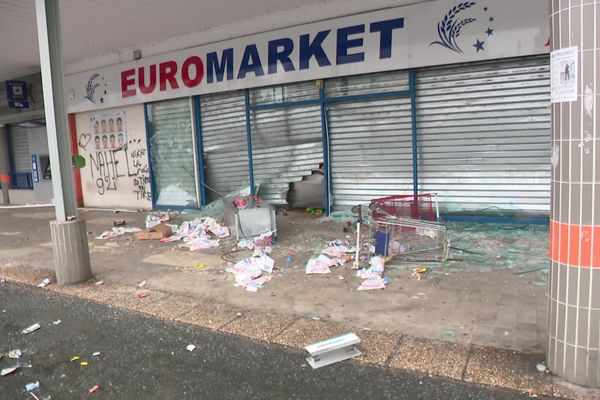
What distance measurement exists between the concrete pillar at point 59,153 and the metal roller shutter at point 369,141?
4952mm

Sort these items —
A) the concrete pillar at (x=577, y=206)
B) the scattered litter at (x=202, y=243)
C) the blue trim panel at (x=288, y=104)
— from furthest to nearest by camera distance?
1. the blue trim panel at (x=288, y=104)
2. the scattered litter at (x=202, y=243)
3. the concrete pillar at (x=577, y=206)

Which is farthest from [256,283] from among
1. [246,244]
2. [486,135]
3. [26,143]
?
[26,143]

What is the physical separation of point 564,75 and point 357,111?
247 inches

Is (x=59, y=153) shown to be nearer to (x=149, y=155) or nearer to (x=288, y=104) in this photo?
(x=288, y=104)

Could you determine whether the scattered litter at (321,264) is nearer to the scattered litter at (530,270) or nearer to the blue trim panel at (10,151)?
the scattered litter at (530,270)

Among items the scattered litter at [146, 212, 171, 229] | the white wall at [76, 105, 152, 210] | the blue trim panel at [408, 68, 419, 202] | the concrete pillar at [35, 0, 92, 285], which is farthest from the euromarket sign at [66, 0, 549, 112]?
the concrete pillar at [35, 0, 92, 285]

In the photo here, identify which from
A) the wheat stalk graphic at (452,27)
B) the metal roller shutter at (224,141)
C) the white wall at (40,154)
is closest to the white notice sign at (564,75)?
the wheat stalk graphic at (452,27)

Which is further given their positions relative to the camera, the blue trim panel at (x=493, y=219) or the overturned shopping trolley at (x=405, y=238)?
the blue trim panel at (x=493, y=219)

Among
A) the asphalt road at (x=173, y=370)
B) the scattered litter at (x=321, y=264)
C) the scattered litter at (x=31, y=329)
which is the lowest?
the asphalt road at (x=173, y=370)

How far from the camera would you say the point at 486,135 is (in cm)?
812

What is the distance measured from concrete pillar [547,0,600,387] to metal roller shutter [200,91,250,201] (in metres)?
8.21

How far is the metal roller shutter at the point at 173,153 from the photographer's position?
455 inches

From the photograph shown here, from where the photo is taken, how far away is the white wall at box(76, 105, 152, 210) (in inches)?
487

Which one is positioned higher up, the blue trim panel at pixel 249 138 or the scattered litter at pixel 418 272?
the blue trim panel at pixel 249 138
